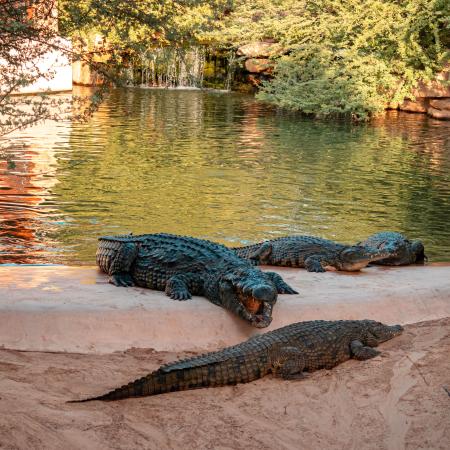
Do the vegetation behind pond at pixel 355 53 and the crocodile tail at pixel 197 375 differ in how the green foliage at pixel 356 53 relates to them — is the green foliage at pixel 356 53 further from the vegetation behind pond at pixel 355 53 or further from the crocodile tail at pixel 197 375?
the crocodile tail at pixel 197 375

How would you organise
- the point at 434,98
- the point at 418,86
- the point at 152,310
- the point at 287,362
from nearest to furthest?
the point at 287,362 < the point at 152,310 < the point at 434,98 < the point at 418,86

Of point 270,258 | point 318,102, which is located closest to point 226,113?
point 318,102

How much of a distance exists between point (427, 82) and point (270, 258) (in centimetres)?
1636

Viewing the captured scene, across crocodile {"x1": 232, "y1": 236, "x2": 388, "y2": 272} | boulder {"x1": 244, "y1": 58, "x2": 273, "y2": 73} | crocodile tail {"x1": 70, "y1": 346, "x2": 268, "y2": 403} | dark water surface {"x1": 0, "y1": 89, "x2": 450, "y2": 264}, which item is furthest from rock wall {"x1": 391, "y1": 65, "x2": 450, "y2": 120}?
crocodile tail {"x1": 70, "y1": 346, "x2": 268, "y2": 403}

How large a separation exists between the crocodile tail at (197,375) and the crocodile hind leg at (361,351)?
65 cm

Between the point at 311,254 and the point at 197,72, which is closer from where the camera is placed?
the point at 311,254

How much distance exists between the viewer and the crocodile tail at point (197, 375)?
170 inches

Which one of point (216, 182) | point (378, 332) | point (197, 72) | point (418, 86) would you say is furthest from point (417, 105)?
point (378, 332)

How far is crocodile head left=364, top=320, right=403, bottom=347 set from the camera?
17.1ft

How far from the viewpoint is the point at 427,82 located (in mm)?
22453

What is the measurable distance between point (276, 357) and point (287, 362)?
2.8 inches

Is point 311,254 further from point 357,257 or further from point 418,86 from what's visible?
point 418,86

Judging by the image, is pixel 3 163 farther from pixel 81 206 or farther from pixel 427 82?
pixel 427 82

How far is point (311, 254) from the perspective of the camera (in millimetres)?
7348
